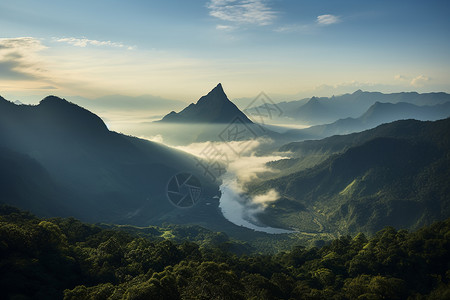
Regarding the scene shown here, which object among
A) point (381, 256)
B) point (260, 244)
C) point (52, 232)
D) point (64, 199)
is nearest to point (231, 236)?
point (260, 244)

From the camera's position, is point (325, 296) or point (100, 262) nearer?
point (325, 296)

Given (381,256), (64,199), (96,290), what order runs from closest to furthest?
(96,290), (381,256), (64,199)

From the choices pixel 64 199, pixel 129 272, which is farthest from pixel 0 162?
pixel 129 272

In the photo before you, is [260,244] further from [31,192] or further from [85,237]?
[31,192]

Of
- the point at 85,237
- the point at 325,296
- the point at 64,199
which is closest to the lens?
the point at 325,296

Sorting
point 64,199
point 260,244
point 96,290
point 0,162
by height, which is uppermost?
point 0,162

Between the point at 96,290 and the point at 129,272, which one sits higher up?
the point at 96,290

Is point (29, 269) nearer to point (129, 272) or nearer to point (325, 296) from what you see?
point (129, 272)
